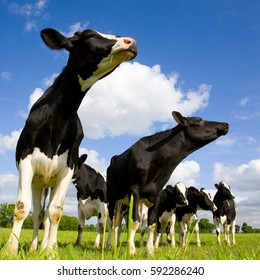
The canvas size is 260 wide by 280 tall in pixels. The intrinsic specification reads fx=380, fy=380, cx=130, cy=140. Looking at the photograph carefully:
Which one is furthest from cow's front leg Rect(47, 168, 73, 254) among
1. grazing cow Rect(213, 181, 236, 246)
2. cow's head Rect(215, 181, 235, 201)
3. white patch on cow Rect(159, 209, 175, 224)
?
cow's head Rect(215, 181, 235, 201)

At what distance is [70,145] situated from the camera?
19.0ft

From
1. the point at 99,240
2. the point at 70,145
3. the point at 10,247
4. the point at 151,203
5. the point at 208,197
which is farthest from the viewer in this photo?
the point at 208,197

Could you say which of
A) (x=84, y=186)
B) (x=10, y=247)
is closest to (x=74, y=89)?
(x=10, y=247)

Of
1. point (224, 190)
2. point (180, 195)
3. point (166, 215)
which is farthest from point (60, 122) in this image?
point (224, 190)

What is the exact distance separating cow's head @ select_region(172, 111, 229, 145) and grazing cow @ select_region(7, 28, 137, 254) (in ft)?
14.5

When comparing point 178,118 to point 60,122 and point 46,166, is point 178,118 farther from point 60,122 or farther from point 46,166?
point 46,166

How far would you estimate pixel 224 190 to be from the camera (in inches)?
755

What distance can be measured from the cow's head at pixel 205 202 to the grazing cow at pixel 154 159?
8298 mm

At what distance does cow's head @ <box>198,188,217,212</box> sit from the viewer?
58.1 ft

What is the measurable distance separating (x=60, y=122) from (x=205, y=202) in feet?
43.7

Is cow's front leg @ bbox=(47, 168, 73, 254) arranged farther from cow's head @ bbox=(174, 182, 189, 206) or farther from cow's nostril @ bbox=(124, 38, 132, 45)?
cow's head @ bbox=(174, 182, 189, 206)
